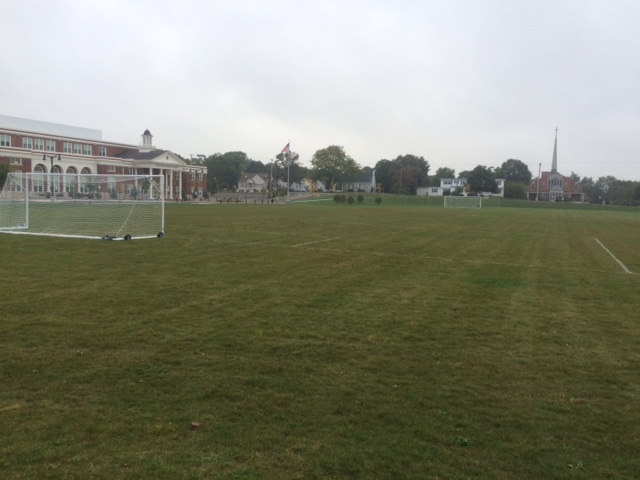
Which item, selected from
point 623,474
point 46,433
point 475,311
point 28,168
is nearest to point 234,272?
point 475,311

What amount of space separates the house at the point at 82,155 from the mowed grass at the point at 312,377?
2494 inches

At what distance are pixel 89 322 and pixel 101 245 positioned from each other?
970 centimetres

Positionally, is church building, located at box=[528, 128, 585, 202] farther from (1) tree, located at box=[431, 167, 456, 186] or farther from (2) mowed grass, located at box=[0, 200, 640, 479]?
(2) mowed grass, located at box=[0, 200, 640, 479]

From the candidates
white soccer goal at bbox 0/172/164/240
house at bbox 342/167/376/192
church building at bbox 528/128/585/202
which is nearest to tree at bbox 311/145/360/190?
house at bbox 342/167/376/192

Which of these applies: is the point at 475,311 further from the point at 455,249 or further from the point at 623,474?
the point at 455,249

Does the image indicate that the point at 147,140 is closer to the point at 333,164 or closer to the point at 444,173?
the point at 333,164

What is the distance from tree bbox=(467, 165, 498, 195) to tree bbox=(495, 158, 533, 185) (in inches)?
1414

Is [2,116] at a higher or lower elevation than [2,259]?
higher

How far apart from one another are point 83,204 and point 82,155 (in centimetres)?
6001

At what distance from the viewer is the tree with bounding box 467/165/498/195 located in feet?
382

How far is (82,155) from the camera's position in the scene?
3014 inches

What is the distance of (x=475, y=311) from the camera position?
26.4 ft

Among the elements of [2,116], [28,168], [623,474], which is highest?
[2,116]

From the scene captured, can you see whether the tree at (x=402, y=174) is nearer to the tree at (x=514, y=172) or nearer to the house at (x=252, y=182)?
the tree at (x=514, y=172)
